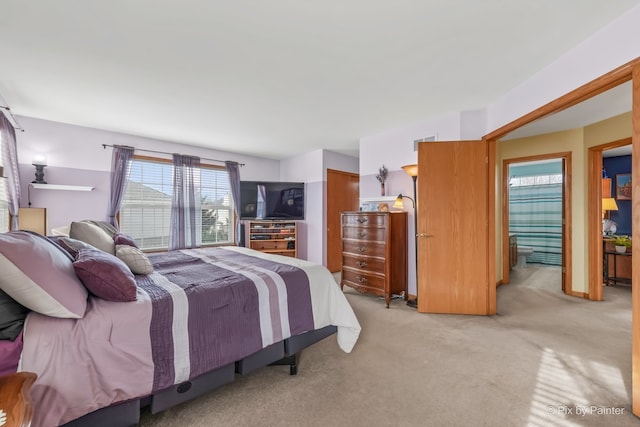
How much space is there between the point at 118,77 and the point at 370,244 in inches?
123

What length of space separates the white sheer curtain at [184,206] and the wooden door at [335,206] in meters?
2.40

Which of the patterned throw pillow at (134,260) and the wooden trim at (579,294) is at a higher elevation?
the patterned throw pillow at (134,260)

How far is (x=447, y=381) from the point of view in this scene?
6.04 feet

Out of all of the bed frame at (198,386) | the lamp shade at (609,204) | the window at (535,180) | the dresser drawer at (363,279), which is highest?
the window at (535,180)

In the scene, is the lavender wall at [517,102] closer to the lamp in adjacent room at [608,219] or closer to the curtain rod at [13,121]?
the lamp in adjacent room at [608,219]

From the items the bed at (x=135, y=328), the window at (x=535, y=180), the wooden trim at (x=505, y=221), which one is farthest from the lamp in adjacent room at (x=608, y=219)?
the bed at (x=135, y=328)

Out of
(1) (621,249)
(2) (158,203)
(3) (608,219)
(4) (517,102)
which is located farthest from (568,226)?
(2) (158,203)

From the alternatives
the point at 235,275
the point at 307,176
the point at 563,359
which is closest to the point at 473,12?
the point at 235,275

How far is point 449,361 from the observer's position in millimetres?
2076

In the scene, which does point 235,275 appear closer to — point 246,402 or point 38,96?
point 246,402

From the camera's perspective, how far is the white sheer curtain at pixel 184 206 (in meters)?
4.36

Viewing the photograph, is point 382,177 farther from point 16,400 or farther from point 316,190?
point 16,400

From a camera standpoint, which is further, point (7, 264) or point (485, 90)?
point (485, 90)

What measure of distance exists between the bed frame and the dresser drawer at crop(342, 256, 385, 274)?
1.36 meters
